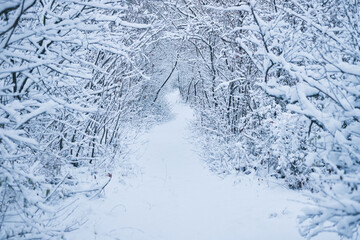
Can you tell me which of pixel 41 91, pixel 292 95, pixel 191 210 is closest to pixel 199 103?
pixel 191 210

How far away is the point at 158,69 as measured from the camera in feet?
65.4

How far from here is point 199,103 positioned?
13.3 meters

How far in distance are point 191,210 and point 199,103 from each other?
8463 millimetres

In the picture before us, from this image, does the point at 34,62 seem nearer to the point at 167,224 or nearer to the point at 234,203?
the point at 167,224

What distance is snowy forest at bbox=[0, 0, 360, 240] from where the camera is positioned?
2.27 m

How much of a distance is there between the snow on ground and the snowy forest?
16 centimetres

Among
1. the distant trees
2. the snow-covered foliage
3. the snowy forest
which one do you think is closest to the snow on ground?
the snowy forest

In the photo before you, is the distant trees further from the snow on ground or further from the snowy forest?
the snow on ground

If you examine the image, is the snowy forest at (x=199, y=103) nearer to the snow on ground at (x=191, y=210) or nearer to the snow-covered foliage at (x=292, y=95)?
the snow-covered foliage at (x=292, y=95)

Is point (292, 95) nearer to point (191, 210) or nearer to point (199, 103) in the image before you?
point (191, 210)

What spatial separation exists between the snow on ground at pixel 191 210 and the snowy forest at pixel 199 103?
6.1 inches

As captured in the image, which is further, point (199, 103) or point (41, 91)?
point (199, 103)

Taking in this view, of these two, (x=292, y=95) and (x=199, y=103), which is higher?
(x=292, y=95)

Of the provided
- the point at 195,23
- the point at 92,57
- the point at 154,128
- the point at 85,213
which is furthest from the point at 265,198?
the point at 154,128
